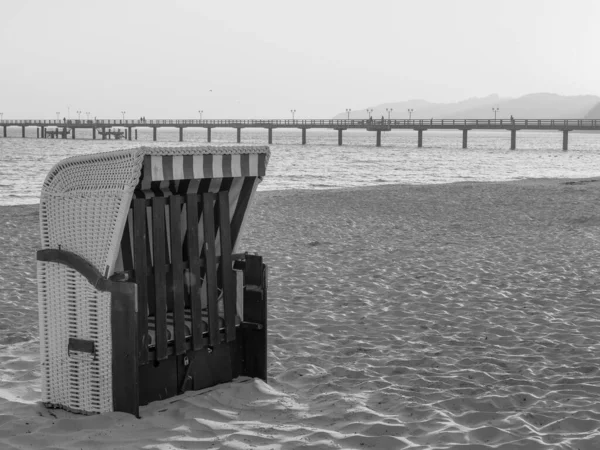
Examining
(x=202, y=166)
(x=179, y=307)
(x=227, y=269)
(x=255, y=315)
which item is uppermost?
(x=202, y=166)

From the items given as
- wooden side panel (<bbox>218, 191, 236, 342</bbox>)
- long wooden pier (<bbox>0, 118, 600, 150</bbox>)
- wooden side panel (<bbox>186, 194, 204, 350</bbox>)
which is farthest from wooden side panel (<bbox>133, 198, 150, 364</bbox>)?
long wooden pier (<bbox>0, 118, 600, 150</bbox>)

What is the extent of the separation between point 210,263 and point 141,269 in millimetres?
473

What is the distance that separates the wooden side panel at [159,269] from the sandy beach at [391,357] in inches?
16.4

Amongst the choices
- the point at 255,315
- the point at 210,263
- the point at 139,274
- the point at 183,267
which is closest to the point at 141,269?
the point at 139,274

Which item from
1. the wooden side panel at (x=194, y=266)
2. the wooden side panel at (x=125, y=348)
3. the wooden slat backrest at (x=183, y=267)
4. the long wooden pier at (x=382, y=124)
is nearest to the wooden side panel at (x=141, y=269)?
the wooden slat backrest at (x=183, y=267)

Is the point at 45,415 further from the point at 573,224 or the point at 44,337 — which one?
the point at 573,224

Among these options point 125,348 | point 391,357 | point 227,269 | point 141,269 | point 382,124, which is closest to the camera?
point 125,348

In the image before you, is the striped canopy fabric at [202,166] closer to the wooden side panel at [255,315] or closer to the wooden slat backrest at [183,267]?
the wooden slat backrest at [183,267]

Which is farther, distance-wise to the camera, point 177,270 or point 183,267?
point 183,267

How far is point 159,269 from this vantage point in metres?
4.02

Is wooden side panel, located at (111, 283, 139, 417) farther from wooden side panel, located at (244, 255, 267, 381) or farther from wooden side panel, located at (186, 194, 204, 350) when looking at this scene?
wooden side panel, located at (244, 255, 267, 381)

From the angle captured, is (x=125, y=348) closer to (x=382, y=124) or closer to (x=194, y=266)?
(x=194, y=266)

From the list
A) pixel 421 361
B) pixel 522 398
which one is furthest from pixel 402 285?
pixel 522 398

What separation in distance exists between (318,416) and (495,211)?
11.4m
